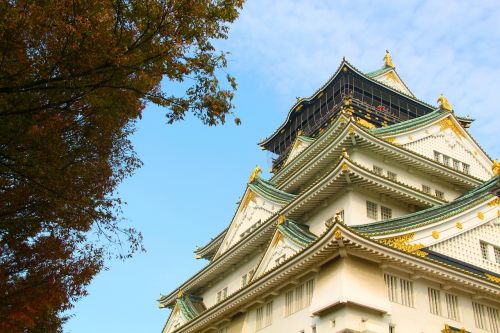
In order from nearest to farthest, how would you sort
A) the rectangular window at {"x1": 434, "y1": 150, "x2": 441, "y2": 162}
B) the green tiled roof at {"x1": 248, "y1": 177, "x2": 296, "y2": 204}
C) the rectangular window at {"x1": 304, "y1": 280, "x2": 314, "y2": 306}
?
the rectangular window at {"x1": 304, "y1": 280, "x2": 314, "y2": 306}, the green tiled roof at {"x1": 248, "y1": 177, "x2": 296, "y2": 204}, the rectangular window at {"x1": 434, "y1": 150, "x2": 441, "y2": 162}

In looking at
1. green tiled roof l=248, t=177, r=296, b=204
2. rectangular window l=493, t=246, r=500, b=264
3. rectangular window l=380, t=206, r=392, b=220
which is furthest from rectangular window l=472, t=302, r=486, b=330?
green tiled roof l=248, t=177, r=296, b=204

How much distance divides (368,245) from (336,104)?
20307 mm

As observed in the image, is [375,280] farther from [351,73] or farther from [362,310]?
[351,73]

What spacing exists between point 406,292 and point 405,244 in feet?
6.48

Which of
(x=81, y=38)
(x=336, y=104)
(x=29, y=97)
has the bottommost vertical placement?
(x=29, y=97)

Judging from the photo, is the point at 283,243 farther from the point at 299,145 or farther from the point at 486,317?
the point at 299,145

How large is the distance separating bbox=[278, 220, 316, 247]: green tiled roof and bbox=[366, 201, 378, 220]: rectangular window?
10.8ft

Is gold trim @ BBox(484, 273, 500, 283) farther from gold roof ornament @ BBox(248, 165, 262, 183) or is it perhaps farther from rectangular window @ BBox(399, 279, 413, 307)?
gold roof ornament @ BBox(248, 165, 262, 183)

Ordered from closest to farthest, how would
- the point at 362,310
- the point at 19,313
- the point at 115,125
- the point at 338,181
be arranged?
the point at 19,313
the point at 115,125
the point at 362,310
the point at 338,181

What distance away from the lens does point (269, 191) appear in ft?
108

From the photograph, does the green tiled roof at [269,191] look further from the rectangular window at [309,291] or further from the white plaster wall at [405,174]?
the rectangular window at [309,291]

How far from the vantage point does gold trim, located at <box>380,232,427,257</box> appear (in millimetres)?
21781

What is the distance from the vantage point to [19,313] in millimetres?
11945

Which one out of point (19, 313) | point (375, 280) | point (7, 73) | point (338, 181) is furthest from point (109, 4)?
point (338, 181)
